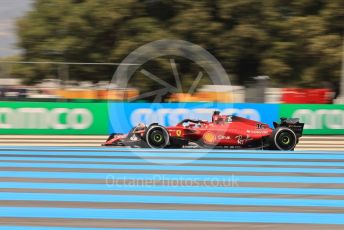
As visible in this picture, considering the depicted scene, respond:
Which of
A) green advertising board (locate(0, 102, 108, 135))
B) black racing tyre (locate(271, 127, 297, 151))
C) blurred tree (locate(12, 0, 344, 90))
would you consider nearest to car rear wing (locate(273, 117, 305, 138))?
black racing tyre (locate(271, 127, 297, 151))

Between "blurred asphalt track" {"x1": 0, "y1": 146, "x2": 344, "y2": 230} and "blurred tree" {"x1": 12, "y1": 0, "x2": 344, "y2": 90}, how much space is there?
10880 mm

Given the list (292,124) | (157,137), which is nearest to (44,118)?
(157,137)

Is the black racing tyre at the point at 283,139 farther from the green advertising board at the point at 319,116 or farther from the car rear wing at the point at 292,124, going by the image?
the green advertising board at the point at 319,116

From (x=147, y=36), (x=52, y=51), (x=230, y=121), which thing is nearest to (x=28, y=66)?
(x=52, y=51)

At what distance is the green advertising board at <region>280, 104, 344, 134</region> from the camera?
14.3 meters

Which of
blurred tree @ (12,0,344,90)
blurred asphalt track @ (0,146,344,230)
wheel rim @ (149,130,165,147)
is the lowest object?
blurred asphalt track @ (0,146,344,230)

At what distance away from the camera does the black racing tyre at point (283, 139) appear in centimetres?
1095

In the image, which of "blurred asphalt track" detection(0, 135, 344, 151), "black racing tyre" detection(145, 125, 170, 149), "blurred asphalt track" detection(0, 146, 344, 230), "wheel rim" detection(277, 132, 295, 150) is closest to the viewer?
"blurred asphalt track" detection(0, 146, 344, 230)

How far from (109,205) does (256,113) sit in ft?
28.6

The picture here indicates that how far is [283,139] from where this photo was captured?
11164 mm

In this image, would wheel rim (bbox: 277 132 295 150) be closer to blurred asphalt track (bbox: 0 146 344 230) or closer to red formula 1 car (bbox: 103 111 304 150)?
red formula 1 car (bbox: 103 111 304 150)

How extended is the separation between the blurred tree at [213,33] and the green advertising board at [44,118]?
6966mm

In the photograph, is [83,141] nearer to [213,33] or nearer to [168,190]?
[168,190]

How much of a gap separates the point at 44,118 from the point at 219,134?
5556mm
